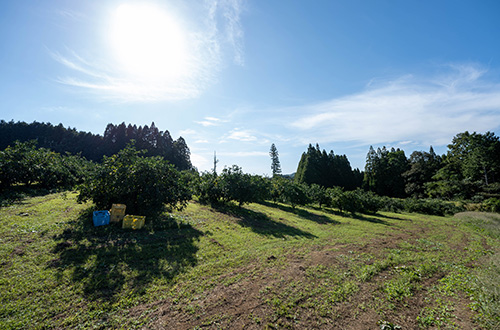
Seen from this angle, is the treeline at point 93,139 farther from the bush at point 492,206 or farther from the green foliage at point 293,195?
the bush at point 492,206

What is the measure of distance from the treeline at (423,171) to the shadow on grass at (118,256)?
45.1 metres

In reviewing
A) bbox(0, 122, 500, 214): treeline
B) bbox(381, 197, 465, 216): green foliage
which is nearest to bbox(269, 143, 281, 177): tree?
bbox(0, 122, 500, 214): treeline

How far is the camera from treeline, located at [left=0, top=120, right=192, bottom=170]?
49.4 meters

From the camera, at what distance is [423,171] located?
145 ft

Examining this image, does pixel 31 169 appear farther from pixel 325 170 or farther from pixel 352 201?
pixel 325 170

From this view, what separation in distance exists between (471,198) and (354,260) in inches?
1685

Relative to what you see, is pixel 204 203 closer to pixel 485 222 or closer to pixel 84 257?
pixel 84 257

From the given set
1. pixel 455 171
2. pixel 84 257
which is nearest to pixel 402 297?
pixel 84 257

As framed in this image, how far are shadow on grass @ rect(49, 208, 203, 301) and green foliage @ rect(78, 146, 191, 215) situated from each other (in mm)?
1103

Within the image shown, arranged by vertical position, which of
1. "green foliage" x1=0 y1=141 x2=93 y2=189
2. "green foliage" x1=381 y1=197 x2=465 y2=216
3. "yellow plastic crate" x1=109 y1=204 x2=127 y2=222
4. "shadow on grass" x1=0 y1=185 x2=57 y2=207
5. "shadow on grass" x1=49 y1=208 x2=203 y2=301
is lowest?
"green foliage" x1=381 y1=197 x2=465 y2=216

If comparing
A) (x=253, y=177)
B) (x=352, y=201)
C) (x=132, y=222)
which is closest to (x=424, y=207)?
(x=352, y=201)

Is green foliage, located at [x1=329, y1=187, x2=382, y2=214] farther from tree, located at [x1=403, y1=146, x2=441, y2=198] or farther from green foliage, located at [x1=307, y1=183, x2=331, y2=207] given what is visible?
tree, located at [x1=403, y1=146, x2=441, y2=198]

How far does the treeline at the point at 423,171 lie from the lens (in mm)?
34312

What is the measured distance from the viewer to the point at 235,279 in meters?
5.69
